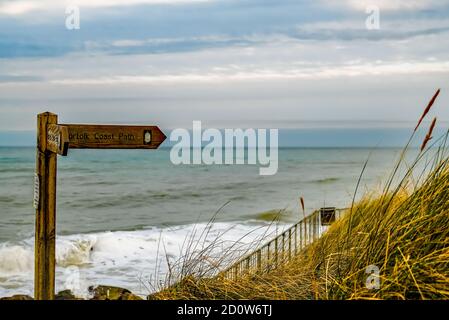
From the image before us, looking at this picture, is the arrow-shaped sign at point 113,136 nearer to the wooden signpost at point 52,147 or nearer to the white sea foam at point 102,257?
the wooden signpost at point 52,147

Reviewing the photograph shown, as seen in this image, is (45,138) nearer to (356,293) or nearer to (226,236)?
(356,293)

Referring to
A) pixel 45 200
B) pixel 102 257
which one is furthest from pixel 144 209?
pixel 45 200

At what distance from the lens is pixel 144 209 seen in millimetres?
19891

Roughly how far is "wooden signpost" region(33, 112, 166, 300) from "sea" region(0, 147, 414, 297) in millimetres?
643

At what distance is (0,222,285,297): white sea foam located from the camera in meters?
9.33

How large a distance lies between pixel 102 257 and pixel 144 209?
8.00m

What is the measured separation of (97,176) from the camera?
2684 cm

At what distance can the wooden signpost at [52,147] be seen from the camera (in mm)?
4117

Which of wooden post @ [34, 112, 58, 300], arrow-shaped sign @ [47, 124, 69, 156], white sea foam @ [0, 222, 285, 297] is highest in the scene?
arrow-shaped sign @ [47, 124, 69, 156]

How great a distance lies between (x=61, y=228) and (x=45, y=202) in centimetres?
1248

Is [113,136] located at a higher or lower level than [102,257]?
higher

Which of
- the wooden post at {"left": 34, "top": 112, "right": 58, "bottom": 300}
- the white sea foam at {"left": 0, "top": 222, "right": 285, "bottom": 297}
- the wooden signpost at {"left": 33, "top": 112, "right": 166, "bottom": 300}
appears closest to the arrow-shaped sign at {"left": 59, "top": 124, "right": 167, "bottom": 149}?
the wooden signpost at {"left": 33, "top": 112, "right": 166, "bottom": 300}

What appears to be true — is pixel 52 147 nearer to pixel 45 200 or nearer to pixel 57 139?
pixel 57 139

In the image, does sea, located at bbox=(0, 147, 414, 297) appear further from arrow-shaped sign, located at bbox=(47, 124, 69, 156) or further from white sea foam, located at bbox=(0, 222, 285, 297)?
arrow-shaped sign, located at bbox=(47, 124, 69, 156)
